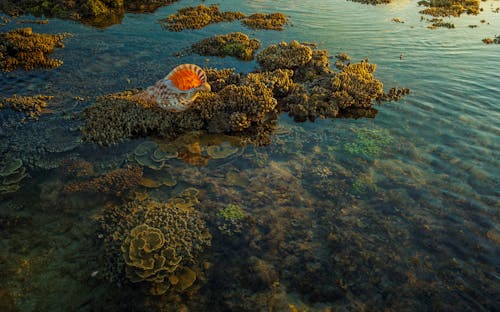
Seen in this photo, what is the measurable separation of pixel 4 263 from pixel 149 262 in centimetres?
304


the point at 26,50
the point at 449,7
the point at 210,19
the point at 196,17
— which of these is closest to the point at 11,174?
Answer: the point at 26,50

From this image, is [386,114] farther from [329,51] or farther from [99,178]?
[99,178]

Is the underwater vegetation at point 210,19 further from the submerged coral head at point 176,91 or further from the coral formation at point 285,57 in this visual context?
the submerged coral head at point 176,91

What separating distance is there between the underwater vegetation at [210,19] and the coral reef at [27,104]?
8.99 metres

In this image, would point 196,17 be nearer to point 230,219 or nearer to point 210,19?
point 210,19

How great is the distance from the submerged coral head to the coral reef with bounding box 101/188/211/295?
12.9 feet

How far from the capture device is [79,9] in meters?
19.5

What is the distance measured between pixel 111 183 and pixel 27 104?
5.46 m

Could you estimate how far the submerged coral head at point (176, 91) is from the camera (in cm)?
1035

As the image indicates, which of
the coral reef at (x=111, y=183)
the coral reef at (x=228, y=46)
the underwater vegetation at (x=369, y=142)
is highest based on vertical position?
the coral reef at (x=228, y=46)

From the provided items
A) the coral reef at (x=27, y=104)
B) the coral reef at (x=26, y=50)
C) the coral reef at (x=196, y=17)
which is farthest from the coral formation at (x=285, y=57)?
the coral reef at (x=26, y=50)

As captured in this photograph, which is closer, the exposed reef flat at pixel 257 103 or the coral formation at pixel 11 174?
the coral formation at pixel 11 174

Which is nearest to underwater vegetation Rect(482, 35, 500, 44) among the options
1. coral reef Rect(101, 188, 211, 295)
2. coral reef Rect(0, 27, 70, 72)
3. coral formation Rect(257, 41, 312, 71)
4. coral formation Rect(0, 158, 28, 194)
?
coral formation Rect(257, 41, 312, 71)

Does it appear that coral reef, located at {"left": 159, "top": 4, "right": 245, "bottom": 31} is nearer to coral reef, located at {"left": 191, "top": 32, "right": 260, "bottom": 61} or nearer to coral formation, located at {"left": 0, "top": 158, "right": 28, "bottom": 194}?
coral reef, located at {"left": 191, "top": 32, "right": 260, "bottom": 61}
